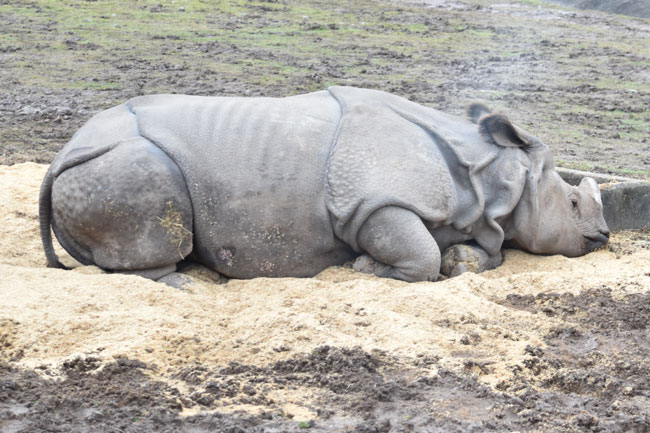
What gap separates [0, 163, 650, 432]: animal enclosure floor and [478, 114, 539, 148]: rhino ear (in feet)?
2.55

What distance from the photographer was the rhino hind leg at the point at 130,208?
15.1ft

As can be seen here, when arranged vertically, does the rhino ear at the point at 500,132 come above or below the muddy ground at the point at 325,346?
above

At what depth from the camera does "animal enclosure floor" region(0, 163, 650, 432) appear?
324 cm

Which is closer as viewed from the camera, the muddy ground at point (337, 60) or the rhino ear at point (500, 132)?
the rhino ear at point (500, 132)

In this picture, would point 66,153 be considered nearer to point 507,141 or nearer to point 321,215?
point 321,215

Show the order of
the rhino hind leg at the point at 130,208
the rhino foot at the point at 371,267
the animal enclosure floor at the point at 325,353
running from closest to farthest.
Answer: the animal enclosure floor at the point at 325,353 → the rhino hind leg at the point at 130,208 → the rhino foot at the point at 371,267

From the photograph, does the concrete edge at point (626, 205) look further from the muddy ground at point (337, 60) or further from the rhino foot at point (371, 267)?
the rhino foot at point (371, 267)

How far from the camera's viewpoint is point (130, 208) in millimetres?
4609

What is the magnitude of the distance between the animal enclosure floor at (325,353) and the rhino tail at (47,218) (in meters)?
0.12

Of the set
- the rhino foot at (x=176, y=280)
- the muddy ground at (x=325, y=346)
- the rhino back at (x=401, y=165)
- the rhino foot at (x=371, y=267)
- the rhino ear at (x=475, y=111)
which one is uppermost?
the rhino ear at (x=475, y=111)

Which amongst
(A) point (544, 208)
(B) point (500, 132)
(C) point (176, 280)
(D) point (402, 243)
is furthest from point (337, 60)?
(C) point (176, 280)

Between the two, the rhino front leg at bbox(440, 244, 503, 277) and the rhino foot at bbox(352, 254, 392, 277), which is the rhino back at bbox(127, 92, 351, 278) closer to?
the rhino foot at bbox(352, 254, 392, 277)

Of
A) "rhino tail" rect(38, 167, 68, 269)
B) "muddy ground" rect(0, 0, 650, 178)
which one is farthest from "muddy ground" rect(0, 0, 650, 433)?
"muddy ground" rect(0, 0, 650, 178)

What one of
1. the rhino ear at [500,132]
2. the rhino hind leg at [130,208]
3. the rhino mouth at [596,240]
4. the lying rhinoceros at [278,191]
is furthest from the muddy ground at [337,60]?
the rhino hind leg at [130,208]
